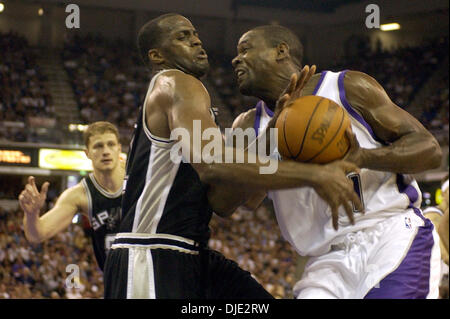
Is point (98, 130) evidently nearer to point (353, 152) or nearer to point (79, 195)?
point (79, 195)

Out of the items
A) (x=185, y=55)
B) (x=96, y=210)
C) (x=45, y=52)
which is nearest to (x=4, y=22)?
(x=45, y=52)

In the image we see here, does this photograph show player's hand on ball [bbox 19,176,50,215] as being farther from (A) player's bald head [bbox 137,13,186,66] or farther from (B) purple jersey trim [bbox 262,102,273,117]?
(B) purple jersey trim [bbox 262,102,273,117]

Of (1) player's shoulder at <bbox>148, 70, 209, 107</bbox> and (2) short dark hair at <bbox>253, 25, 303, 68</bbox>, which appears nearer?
(1) player's shoulder at <bbox>148, 70, 209, 107</bbox>

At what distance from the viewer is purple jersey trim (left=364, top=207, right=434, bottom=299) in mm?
2916

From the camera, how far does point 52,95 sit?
17.6 meters

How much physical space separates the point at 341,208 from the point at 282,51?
989 millimetres

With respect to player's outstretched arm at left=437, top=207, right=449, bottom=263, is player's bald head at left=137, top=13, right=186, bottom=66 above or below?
above

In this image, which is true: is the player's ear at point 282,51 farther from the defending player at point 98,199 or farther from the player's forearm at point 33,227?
the player's forearm at point 33,227

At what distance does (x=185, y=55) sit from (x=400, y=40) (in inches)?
772

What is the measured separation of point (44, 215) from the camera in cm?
502

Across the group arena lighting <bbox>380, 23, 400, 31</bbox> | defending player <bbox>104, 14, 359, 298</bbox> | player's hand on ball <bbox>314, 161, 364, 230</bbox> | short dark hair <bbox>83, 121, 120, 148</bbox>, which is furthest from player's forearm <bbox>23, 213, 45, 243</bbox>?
arena lighting <bbox>380, 23, 400, 31</bbox>

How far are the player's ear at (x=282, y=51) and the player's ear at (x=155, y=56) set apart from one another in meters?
0.68

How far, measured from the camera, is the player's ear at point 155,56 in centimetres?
332
